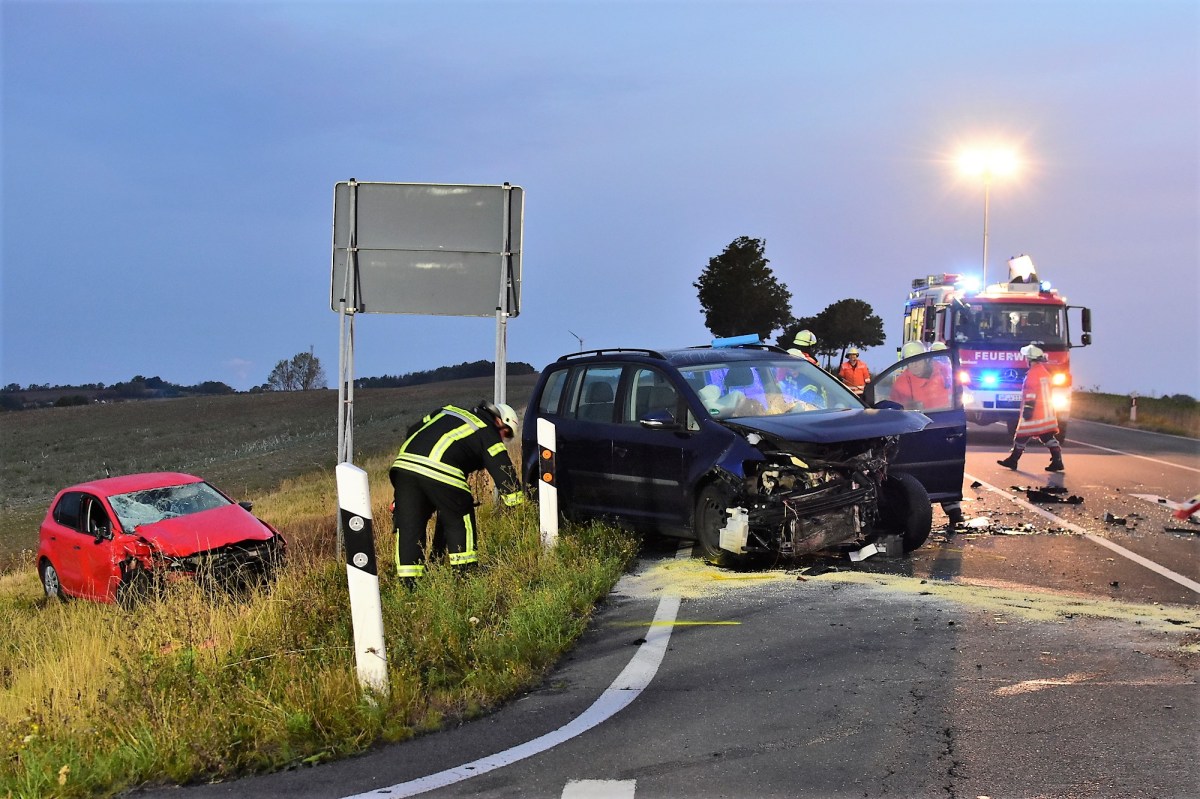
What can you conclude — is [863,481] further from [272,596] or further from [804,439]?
[272,596]

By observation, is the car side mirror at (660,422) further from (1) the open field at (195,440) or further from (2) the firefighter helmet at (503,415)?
(1) the open field at (195,440)

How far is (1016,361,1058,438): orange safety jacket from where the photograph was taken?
16750 mm

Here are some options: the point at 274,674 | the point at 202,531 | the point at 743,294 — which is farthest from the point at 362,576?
the point at 743,294

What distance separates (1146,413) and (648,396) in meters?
29.0

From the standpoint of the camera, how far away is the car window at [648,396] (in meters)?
9.91

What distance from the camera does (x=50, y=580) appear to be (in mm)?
A: 15484

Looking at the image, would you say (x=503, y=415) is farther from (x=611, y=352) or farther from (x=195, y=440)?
(x=195, y=440)

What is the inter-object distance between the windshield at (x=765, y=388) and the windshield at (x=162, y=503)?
7.59 meters

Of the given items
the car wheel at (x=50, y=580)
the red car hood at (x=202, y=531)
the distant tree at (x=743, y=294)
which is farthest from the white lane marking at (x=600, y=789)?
the distant tree at (x=743, y=294)

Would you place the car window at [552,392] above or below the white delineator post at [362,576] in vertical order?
above

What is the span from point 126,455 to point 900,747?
49220mm

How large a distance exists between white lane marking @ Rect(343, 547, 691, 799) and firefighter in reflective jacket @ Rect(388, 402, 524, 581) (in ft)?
5.84

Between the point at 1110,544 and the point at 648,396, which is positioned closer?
the point at 648,396

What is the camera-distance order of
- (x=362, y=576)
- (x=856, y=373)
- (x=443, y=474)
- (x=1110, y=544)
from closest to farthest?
(x=362, y=576) < (x=443, y=474) < (x=1110, y=544) < (x=856, y=373)
